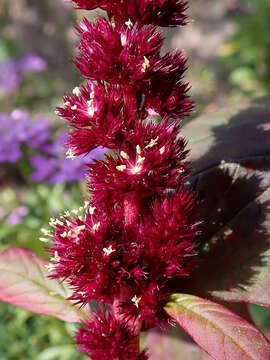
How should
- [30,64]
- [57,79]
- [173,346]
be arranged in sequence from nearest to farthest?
1. [173,346]
2. [30,64]
3. [57,79]

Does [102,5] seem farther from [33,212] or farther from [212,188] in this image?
[33,212]

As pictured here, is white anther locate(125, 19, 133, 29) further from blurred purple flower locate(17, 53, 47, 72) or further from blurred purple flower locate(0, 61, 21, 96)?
blurred purple flower locate(0, 61, 21, 96)

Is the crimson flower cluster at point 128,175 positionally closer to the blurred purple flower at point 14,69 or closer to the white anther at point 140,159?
the white anther at point 140,159

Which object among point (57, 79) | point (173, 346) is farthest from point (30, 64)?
point (173, 346)

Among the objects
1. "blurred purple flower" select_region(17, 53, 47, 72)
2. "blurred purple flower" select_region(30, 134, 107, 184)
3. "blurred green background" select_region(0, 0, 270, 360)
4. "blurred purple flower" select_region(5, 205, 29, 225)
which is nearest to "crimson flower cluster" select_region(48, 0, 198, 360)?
"blurred green background" select_region(0, 0, 270, 360)

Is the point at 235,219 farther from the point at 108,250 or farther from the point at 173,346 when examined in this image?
the point at 173,346

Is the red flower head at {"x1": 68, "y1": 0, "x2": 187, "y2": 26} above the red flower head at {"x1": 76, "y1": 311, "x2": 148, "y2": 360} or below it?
above
